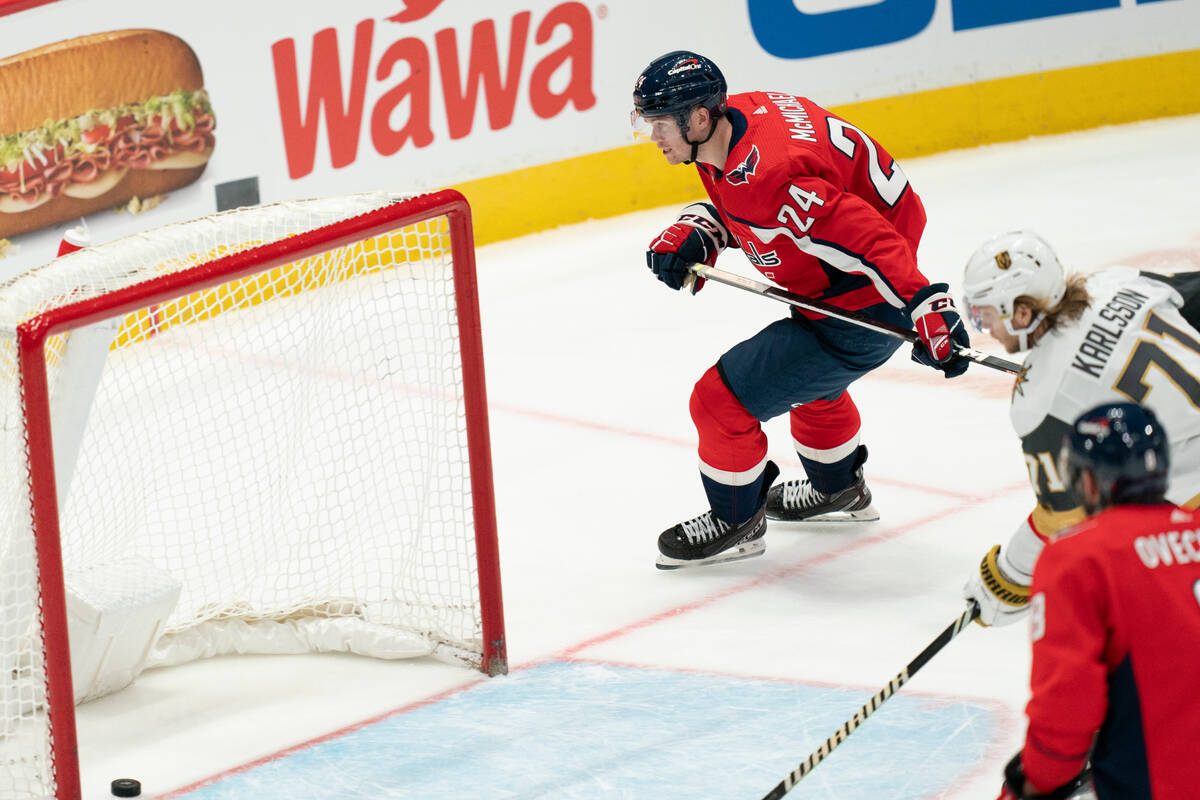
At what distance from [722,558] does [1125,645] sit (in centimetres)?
202

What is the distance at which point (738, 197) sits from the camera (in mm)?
3549

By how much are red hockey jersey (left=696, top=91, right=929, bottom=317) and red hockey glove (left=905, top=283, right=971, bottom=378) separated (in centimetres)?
11

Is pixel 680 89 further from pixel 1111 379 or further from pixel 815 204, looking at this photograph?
pixel 1111 379

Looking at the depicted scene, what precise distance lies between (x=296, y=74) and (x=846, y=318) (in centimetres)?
314

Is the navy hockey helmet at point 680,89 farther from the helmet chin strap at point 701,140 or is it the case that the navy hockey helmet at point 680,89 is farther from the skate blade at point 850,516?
the skate blade at point 850,516


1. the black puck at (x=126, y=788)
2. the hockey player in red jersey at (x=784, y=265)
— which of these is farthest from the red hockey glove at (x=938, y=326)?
the black puck at (x=126, y=788)

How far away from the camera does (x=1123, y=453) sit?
6.42ft

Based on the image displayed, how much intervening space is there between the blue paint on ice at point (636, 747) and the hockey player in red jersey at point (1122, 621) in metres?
0.91

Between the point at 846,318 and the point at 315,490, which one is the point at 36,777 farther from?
the point at 846,318

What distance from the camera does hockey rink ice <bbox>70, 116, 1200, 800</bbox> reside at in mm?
3025

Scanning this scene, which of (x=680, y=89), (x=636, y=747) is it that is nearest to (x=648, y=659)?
(x=636, y=747)

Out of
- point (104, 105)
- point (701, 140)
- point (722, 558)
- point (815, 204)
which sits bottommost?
point (722, 558)

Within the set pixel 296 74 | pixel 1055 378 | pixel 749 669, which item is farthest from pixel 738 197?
pixel 296 74

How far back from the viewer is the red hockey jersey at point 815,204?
11.4 ft
